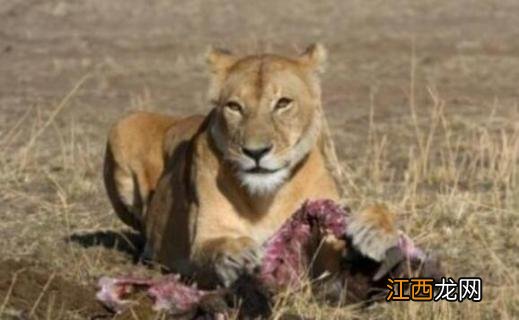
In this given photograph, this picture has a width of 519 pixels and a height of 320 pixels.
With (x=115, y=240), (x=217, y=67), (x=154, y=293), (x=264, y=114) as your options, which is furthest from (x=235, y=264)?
(x=115, y=240)

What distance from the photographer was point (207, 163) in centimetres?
650

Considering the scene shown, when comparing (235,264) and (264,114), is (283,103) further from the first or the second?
(235,264)

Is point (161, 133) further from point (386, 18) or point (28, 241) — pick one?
point (386, 18)

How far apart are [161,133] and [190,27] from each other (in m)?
15.8

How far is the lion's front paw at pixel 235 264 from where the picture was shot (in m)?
5.81

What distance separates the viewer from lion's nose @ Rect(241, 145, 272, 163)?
605 centimetres

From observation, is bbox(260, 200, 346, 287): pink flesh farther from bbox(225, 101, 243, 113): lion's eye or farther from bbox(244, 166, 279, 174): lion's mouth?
bbox(225, 101, 243, 113): lion's eye

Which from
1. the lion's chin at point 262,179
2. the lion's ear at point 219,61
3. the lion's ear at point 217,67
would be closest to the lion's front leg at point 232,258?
the lion's chin at point 262,179

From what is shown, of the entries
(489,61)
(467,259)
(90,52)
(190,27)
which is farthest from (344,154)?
(190,27)

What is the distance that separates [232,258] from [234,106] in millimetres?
764

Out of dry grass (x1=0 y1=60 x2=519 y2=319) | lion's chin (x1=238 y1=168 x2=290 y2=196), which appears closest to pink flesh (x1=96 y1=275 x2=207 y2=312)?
dry grass (x1=0 y1=60 x2=519 y2=319)

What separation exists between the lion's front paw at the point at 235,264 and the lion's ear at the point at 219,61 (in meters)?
1.04

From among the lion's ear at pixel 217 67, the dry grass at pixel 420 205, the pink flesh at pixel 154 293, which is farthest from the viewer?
the lion's ear at pixel 217 67

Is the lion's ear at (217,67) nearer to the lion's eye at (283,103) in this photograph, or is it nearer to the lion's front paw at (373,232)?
the lion's eye at (283,103)
